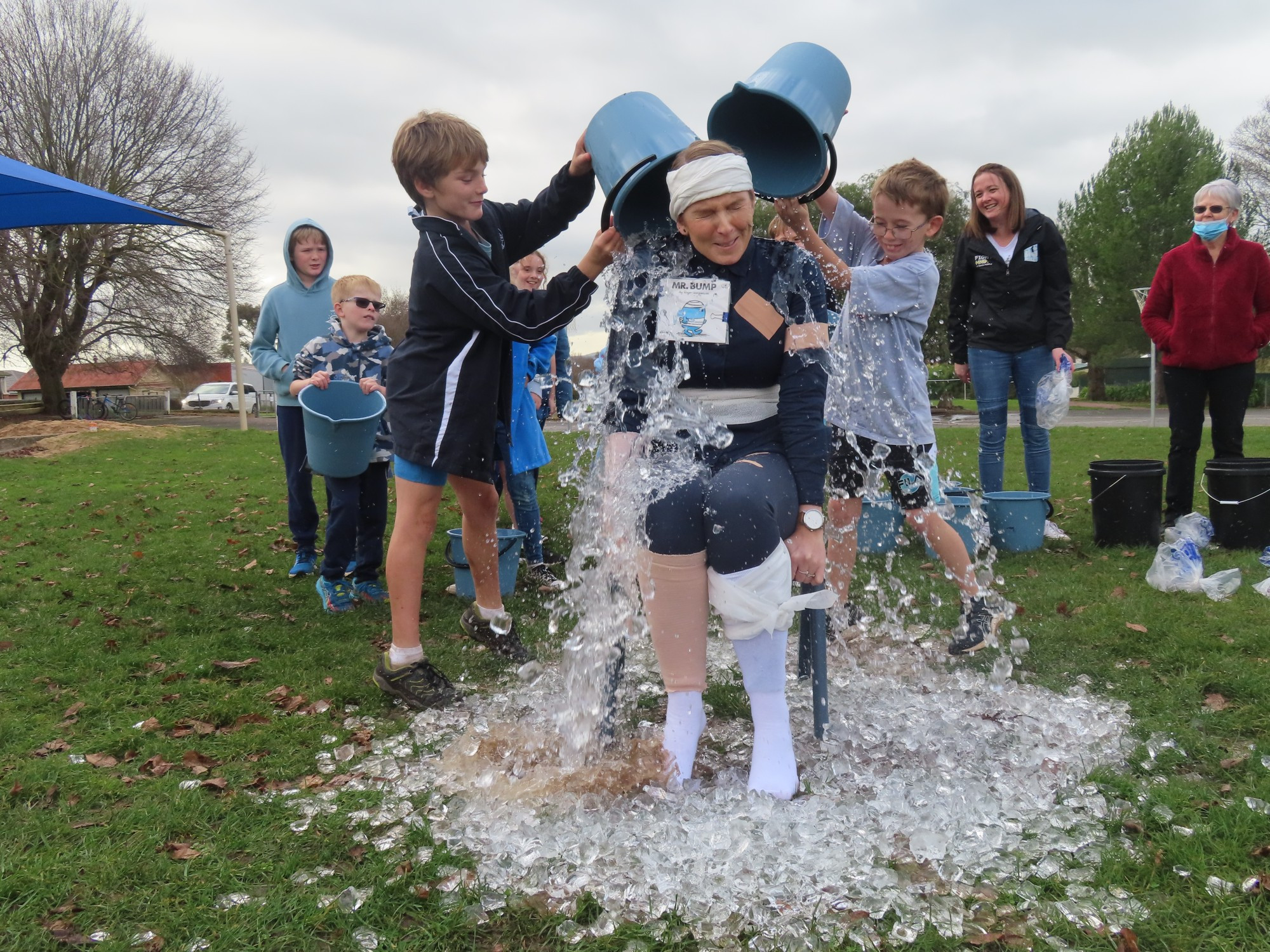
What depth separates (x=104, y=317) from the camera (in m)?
26.9

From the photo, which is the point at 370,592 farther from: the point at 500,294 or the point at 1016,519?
the point at 1016,519

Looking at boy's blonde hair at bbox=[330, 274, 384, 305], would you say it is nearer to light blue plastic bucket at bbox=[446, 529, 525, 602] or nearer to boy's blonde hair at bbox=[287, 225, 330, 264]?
boy's blonde hair at bbox=[287, 225, 330, 264]

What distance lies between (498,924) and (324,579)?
10.5ft

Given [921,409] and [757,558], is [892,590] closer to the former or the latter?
[921,409]

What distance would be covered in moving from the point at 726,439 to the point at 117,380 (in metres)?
64.8

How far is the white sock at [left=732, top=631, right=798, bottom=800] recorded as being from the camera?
8.16 ft

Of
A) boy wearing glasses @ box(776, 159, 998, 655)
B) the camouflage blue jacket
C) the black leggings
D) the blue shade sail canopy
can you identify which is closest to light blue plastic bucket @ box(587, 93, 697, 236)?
the black leggings

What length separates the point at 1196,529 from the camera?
5.27m

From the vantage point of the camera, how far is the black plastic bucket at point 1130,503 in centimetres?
549

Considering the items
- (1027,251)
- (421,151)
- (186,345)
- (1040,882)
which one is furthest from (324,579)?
(186,345)

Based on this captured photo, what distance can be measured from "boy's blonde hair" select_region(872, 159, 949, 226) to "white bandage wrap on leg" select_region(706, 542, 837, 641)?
5.75ft

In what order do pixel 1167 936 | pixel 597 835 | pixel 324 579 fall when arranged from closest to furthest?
pixel 1167 936
pixel 597 835
pixel 324 579

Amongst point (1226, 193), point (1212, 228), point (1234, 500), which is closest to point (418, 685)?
point (1234, 500)

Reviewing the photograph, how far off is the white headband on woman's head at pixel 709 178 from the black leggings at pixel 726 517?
79 centimetres
